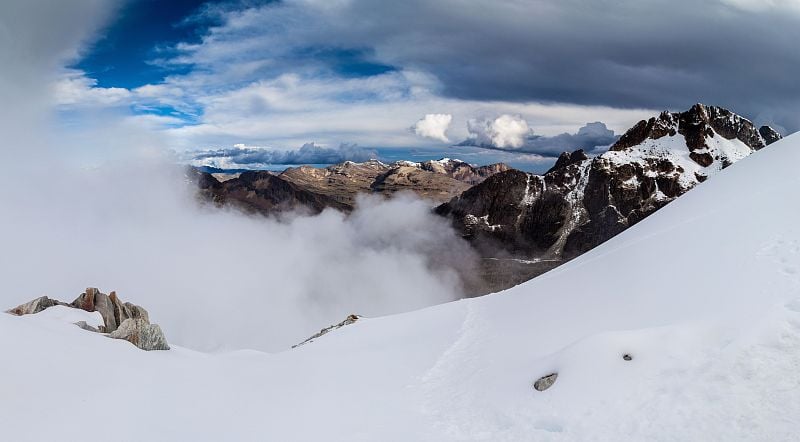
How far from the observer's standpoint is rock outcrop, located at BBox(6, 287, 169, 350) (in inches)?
1261

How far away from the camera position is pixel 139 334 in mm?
32250

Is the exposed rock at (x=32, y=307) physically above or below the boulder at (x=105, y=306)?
above

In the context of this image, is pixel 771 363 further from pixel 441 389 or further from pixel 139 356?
pixel 139 356

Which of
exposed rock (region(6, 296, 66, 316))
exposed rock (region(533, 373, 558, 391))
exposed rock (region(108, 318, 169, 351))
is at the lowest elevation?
exposed rock (region(108, 318, 169, 351))

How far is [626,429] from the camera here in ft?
48.2

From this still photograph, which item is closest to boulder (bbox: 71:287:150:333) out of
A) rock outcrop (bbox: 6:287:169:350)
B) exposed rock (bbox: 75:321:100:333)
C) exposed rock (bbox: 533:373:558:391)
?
rock outcrop (bbox: 6:287:169:350)

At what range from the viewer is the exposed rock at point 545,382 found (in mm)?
19406

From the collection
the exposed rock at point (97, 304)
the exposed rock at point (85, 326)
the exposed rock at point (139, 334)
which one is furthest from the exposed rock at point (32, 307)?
the exposed rock at point (139, 334)

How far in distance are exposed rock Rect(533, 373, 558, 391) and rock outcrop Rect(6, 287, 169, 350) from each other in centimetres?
2758

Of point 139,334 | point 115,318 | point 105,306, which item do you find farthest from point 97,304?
point 139,334

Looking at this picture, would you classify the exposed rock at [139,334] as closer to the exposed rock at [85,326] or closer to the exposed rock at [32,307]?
the exposed rock at [85,326]

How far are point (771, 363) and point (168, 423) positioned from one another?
23.2 metres

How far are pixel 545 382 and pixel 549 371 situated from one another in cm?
104

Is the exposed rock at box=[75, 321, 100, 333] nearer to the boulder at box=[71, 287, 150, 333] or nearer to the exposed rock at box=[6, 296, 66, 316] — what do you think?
the boulder at box=[71, 287, 150, 333]
